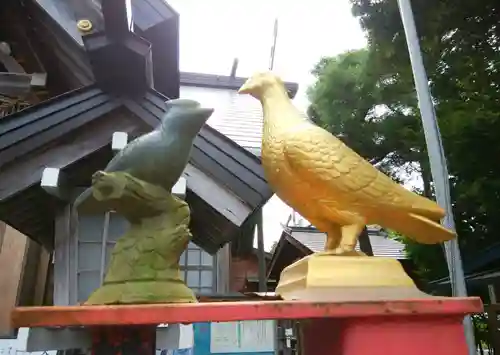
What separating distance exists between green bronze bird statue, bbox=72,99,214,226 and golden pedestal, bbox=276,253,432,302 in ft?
1.77

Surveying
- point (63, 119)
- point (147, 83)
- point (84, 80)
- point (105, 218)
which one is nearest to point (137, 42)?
point (147, 83)

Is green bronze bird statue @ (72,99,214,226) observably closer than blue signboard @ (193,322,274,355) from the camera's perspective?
Yes

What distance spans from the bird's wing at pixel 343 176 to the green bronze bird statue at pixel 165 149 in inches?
13.5

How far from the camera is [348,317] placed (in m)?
1.25

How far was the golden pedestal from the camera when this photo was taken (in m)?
1.33

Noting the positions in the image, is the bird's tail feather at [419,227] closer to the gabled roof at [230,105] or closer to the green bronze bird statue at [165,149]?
the green bronze bird statue at [165,149]

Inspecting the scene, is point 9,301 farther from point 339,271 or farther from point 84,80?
point 339,271

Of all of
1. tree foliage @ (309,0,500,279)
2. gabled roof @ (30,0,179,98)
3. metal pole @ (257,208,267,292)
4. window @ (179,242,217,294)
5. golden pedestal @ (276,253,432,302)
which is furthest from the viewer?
metal pole @ (257,208,267,292)

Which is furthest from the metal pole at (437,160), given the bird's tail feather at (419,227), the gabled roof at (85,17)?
the gabled roof at (85,17)

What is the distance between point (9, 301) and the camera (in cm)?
466

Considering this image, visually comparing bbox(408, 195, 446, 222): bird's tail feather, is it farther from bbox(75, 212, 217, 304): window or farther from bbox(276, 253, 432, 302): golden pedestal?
bbox(75, 212, 217, 304): window

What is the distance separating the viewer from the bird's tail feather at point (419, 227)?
151 cm

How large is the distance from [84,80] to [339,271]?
4.32m

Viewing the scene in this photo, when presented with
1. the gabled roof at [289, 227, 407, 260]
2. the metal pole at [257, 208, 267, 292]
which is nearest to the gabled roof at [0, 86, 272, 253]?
the metal pole at [257, 208, 267, 292]
